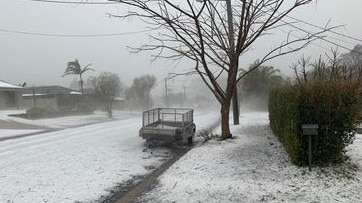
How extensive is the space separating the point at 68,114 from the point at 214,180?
4430 cm

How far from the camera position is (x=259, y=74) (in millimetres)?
60812

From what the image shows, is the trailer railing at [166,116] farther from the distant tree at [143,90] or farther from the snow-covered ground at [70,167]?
the distant tree at [143,90]

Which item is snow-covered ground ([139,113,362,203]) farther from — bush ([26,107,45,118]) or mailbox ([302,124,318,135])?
bush ([26,107,45,118])

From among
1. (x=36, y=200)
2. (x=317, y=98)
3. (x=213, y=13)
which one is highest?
(x=213, y=13)

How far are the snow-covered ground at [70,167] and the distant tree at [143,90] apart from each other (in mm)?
72815

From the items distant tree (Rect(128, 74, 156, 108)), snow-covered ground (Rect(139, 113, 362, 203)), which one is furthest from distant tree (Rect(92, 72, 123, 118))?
snow-covered ground (Rect(139, 113, 362, 203))

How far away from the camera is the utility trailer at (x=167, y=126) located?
16.3 meters

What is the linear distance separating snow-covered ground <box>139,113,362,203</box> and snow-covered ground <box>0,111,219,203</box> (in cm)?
138

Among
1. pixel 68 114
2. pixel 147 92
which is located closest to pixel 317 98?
pixel 68 114

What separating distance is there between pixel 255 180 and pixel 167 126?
901 centimetres

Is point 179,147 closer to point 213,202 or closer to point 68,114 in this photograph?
point 213,202

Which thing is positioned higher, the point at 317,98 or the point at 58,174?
the point at 317,98

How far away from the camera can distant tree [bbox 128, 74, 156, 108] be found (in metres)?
92.2

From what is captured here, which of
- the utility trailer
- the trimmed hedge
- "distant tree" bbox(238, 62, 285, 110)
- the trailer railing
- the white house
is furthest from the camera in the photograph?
"distant tree" bbox(238, 62, 285, 110)
